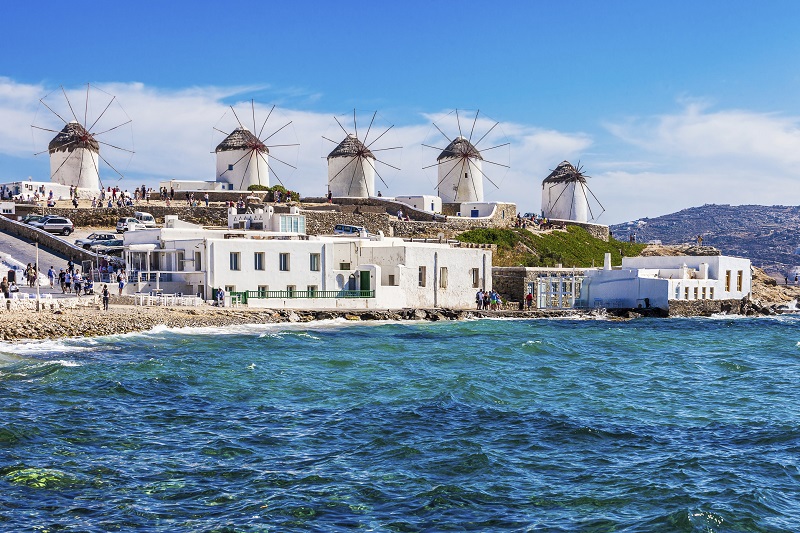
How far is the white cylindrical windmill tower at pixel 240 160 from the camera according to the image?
74.7 metres

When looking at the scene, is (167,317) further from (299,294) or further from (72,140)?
(72,140)

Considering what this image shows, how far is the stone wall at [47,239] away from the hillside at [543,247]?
27674 millimetres

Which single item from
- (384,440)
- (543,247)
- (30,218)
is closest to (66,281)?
(30,218)

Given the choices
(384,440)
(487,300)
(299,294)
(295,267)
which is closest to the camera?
(384,440)

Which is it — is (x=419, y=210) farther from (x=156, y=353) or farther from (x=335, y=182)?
(x=156, y=353)

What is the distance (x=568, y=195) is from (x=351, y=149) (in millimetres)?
21013

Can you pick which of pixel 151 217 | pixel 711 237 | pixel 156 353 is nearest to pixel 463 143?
pixel 151 217

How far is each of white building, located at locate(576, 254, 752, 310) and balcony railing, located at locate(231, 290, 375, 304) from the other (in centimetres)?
1625

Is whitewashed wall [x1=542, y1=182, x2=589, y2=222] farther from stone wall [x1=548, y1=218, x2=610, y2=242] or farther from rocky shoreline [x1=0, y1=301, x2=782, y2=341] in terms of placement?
rocky shoreline [x1=0, y1=301, x2=782, y2=341]

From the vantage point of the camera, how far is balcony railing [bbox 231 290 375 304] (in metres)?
40.8

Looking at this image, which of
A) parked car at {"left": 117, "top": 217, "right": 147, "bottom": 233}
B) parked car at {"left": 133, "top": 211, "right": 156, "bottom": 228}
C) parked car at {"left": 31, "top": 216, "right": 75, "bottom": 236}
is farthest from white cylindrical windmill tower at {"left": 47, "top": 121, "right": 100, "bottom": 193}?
parked car at {"left": 31, "top": 216, "right": 75, "bottom": 236}

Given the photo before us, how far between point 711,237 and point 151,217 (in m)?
159

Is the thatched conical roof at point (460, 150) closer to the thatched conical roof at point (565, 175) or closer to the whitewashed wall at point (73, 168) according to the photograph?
the thatched conical roof at point (565, 175)

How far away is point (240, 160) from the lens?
74.7 m
